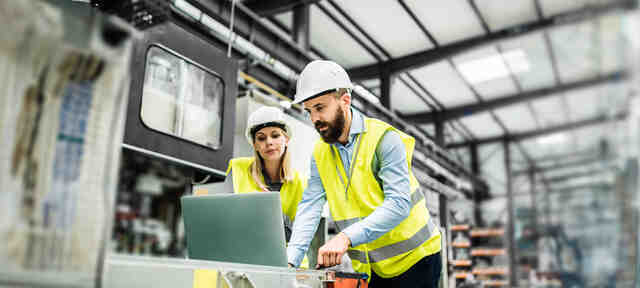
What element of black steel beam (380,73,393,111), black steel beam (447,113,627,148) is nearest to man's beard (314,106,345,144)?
black steel beam (447,113,627,148)

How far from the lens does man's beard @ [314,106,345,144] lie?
4.56 feet

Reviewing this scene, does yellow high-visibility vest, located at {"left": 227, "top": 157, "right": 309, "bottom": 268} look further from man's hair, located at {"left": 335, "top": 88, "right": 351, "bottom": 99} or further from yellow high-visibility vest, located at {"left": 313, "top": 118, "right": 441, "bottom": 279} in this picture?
man's hair, located at {"left": 335, "top": 88, "right": 351, "bottom": 99}

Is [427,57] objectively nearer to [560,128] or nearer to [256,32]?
[256,32]

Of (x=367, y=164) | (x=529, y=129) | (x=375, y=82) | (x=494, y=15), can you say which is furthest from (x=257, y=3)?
(x=529, y=129)

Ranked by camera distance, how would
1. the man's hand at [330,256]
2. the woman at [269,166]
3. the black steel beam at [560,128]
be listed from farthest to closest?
the woman at [269,166]
the man's hand at [330,256]
the black steel beam at [560,128]

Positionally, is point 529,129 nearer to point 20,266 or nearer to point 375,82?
point 20,266

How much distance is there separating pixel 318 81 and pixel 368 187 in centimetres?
35

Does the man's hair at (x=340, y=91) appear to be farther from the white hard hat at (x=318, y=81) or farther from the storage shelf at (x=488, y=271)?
the storage shelf at (x=488, y=271)

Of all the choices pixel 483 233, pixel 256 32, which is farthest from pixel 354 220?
pixel 483 233

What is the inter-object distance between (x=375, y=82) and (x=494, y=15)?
59.7 inches

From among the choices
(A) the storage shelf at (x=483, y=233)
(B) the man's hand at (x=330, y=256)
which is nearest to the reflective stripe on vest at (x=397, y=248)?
(B) the man's hand at (x=330, y=256)

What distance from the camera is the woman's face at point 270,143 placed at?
1760 millimetres

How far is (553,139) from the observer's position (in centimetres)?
74

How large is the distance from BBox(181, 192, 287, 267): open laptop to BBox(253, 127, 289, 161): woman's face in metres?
0.68
